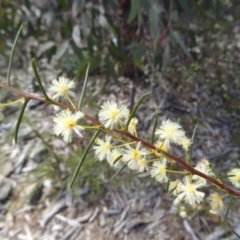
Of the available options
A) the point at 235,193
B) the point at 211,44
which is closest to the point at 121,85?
the point at 211,44

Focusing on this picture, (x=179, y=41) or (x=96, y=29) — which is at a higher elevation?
(x=179, y=41)

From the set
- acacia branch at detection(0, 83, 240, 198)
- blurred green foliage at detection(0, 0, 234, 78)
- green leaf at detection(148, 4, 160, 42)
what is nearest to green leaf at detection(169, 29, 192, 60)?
blurred green foliage at detection(0, 0, 234, 78)

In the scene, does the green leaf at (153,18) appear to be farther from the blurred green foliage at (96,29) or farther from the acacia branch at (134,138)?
the acacia branch at (134,138)

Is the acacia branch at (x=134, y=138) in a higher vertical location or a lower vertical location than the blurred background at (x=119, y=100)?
higher

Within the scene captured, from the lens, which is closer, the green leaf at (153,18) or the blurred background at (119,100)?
the green leaf at (153,18)

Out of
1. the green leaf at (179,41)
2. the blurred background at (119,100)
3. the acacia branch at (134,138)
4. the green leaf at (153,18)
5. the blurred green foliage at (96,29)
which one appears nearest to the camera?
the acacia branch at (134,138)

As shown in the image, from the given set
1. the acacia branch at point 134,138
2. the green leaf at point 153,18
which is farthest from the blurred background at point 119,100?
the acacia branch at point 134,138

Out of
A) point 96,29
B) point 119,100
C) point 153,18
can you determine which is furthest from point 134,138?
point 119,100

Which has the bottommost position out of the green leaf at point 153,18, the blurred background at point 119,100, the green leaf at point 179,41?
the blurred background at point 119,100

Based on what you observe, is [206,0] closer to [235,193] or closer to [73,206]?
[73,206]

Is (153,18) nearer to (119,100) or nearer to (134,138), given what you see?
(134,138)
